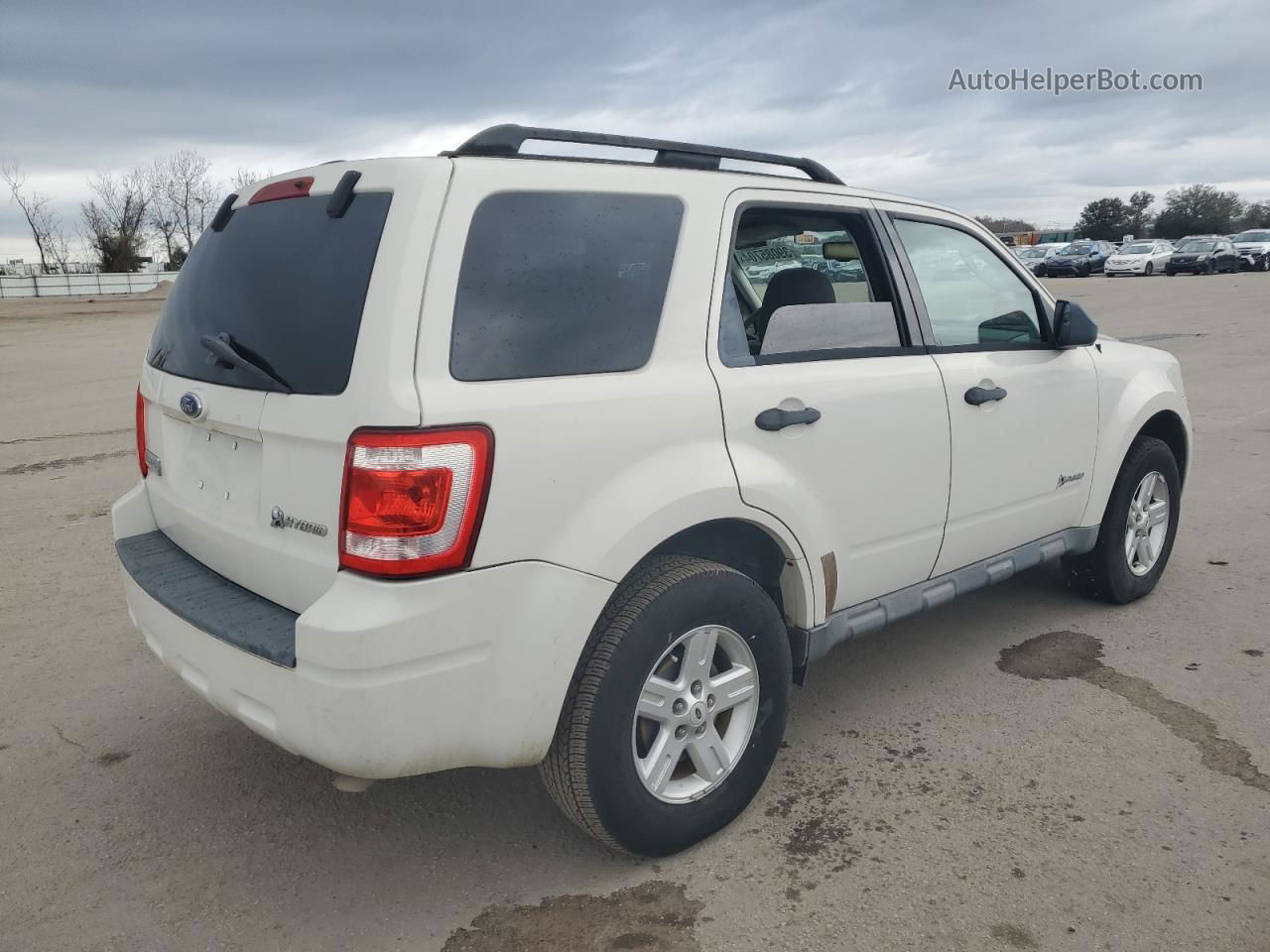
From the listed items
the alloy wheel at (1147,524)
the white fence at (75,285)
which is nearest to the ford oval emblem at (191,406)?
the alloy wheel at (1147,524)

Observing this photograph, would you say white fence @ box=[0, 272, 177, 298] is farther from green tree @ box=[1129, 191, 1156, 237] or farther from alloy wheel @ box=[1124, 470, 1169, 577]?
green tree @ box=[1129, 191, 1156, 237]

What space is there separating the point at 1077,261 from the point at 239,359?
45575 mm

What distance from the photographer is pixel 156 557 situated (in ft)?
10.1

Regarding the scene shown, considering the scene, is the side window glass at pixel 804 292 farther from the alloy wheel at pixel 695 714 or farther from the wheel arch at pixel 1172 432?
the wheel arch at pixel 1172 432

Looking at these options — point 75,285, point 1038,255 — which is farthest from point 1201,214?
point 75,285

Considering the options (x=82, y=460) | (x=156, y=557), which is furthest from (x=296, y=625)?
(x=82, y=460)

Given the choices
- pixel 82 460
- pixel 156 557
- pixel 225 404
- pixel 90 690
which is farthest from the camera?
pixel 82 460

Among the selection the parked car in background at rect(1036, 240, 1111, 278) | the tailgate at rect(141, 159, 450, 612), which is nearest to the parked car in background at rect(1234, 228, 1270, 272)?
the parked car in background at rect(1036, 240, 1111, 278)

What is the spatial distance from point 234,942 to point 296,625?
2.88ft

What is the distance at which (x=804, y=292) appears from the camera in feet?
11.8

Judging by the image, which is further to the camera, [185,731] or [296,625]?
[185,731]

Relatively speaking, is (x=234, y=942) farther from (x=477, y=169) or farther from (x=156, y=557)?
(x=477, y=169)

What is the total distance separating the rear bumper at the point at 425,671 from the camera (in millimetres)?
2256

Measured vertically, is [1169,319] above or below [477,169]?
below
